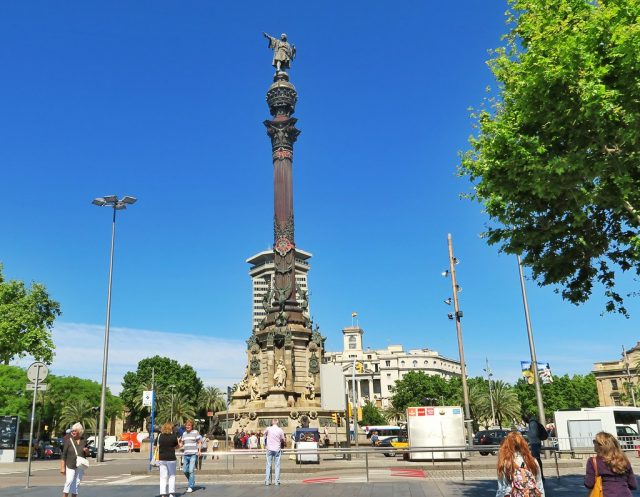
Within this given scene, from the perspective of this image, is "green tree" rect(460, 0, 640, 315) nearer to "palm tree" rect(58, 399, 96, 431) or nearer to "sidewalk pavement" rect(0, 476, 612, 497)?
"sidewalk pavement" rect(0, 476, 612, 497)

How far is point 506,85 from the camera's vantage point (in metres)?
12.3

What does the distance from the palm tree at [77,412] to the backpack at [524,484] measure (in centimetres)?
7371

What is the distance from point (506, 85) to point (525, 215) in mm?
3047

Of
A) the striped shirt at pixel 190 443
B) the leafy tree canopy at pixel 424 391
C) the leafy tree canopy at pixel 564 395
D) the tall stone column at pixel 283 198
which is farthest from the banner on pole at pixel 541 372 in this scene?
the leafy tree canopy at pixel 564 395

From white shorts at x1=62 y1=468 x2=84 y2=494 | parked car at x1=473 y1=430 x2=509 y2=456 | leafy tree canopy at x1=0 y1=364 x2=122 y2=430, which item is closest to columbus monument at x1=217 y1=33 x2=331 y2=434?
parked car at x1=473 y1=430 x2=509 y2=456

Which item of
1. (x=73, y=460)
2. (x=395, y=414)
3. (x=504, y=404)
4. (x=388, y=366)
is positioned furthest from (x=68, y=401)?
(x=388, y=366)

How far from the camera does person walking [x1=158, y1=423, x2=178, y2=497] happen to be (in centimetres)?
1139

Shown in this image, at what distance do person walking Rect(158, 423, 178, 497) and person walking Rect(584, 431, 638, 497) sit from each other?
8.44 meters

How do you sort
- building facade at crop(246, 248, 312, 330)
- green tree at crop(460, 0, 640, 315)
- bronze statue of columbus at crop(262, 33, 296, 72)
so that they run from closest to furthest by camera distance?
green tree at crop(460, 0, 640, 315)
bronze statue of columbus at crop(262, 33, 296, 72)
building facade at crop(246, 248, 312, 330)

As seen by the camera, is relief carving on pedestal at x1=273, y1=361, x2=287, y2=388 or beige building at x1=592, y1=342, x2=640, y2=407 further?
beige building at x1=592, y1=342, x2=640, y2=407

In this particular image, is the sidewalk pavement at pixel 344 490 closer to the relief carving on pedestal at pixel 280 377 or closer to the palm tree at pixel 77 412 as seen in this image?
the relief carving on pedestal at pixel 280 377

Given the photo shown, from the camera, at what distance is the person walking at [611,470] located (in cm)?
563

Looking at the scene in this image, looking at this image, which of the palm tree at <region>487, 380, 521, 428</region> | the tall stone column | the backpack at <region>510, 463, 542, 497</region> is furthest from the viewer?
the palm tree at <region>487, 380, 521, 428</region>

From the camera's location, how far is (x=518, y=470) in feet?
19.7
